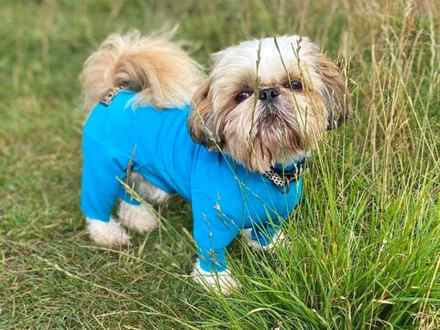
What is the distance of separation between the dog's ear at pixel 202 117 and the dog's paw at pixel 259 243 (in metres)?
0.44

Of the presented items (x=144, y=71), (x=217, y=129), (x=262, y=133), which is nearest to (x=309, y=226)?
(x=262, y=133)

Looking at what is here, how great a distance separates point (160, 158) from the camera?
3.31 metres

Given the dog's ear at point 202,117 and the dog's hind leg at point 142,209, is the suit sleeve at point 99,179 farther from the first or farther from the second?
the dog's ear at point 202,117

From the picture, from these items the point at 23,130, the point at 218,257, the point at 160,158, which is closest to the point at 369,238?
the point at 218,257

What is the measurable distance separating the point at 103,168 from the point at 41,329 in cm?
83

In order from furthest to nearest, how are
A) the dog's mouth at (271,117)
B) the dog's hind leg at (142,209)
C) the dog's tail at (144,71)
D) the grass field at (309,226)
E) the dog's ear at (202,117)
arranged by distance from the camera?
the dog's hind leg at (142,209)
the dog's tail at (144,71)
the dog's ear at (202,117)
the dog's mouth at (271,117)
the grass field at (309,226)

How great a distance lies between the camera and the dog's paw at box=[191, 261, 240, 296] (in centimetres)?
272

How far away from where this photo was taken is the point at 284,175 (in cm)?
290

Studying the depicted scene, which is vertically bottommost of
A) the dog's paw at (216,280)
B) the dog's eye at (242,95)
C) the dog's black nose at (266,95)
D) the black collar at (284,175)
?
the dog's paw at (216,280)

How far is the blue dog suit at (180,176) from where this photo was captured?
2.91 meters

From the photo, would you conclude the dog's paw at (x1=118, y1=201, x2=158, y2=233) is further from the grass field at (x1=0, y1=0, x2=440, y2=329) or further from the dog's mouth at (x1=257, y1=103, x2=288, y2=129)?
the dog's mouth at (x1=257, y1=103, x2=288, y2=129)

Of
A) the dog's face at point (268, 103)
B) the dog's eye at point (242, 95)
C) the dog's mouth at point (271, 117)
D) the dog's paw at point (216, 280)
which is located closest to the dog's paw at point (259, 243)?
the dog's paw at point (216, 280)

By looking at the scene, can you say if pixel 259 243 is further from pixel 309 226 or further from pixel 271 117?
pixel 271 117

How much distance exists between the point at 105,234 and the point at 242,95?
4.16ft
